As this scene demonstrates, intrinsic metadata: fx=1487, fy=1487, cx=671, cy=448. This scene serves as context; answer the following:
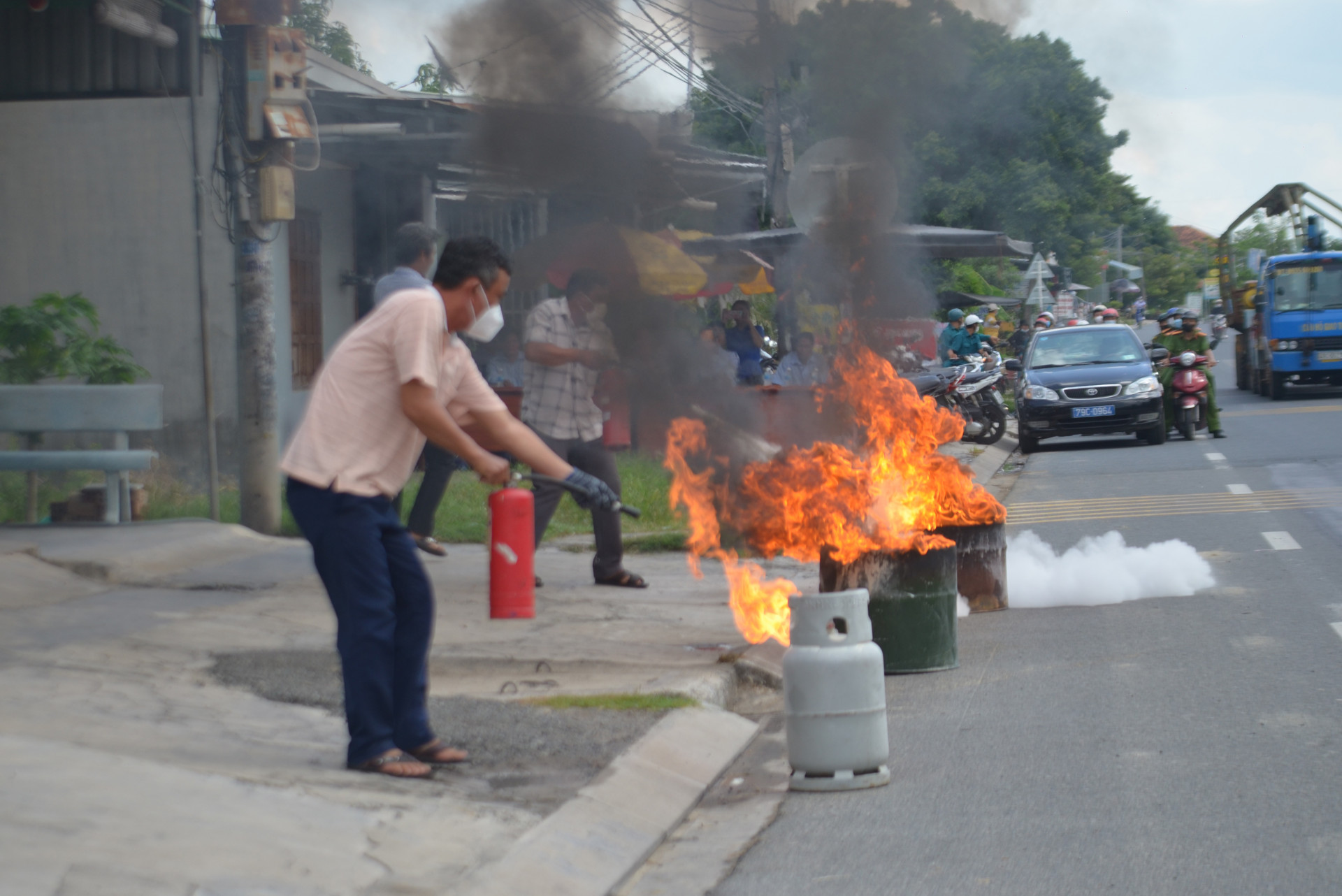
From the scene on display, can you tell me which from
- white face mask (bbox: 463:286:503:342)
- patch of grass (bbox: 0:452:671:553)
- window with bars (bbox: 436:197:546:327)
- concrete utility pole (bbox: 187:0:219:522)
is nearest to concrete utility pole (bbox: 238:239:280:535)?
patch of grass (bbox: 0:452:671:553)

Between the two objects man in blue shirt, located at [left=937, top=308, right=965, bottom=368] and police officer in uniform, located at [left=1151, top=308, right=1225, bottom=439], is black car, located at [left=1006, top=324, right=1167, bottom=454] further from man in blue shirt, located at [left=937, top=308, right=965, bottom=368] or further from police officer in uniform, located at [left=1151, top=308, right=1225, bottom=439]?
man in blue shirt, located at [left=937, top=308, right=965, bottom=368]

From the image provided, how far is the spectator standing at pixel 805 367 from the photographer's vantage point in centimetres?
845

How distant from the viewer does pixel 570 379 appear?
841 centimetres

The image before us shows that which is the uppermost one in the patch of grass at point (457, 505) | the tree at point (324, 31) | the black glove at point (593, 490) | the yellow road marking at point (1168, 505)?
the tree at point (324, 31)

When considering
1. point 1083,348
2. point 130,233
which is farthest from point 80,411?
point 1083,348

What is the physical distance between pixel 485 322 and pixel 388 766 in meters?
1.45

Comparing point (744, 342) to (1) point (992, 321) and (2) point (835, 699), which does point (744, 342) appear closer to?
(2) point (835, 699)

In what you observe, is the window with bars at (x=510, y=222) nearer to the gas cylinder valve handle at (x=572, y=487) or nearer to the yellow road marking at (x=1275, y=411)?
the gas cylinder valve handle at (x=572, y=487)

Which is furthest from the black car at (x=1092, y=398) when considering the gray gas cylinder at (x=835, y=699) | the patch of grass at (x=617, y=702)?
the gray gas cylinder at (x=835, y=699)

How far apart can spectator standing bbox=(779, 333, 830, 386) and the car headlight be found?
32.2 feet

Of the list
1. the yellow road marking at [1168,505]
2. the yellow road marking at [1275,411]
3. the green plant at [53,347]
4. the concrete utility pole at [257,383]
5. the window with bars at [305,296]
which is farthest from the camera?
the yellow road marking at [1275,411]

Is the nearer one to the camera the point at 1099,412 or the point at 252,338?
the point at 252,338

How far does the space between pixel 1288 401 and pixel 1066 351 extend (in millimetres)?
8881

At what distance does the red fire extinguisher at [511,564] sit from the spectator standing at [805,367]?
12.4 ft
